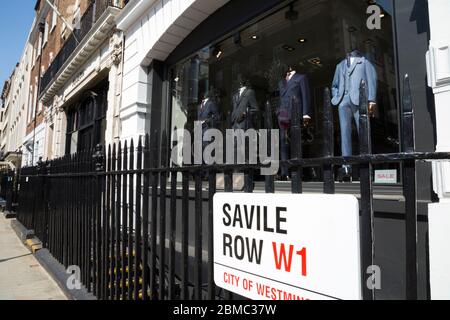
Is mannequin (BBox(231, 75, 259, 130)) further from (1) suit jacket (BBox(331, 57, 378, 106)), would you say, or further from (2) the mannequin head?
(1) suit jacket (BBox(331, 57, 378, 106))

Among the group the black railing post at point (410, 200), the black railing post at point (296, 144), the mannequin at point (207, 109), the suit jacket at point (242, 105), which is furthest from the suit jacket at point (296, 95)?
the black railing post at point (410, 200)

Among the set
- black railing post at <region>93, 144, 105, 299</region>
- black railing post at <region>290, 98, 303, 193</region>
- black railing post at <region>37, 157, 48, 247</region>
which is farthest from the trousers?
black railing post at <region>37, 157, 48, 247</region>

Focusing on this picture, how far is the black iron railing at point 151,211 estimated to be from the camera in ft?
4.52

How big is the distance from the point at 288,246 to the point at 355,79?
103 inches

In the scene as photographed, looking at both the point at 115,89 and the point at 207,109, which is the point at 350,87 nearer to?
the point at 207,109

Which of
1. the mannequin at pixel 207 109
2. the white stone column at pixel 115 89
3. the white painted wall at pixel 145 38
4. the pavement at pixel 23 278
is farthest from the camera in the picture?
the white stone column at pixel 115 89

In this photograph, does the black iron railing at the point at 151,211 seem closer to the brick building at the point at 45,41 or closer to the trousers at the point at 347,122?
the trousers at the point at 347,122

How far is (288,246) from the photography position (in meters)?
1.52

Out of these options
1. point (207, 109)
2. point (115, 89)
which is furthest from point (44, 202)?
point (207, 109)

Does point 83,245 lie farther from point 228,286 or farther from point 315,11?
point 315,11

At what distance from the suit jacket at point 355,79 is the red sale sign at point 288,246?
7.30ft

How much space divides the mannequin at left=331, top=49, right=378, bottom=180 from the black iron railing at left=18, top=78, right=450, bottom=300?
62cm

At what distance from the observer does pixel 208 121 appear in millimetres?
5332
